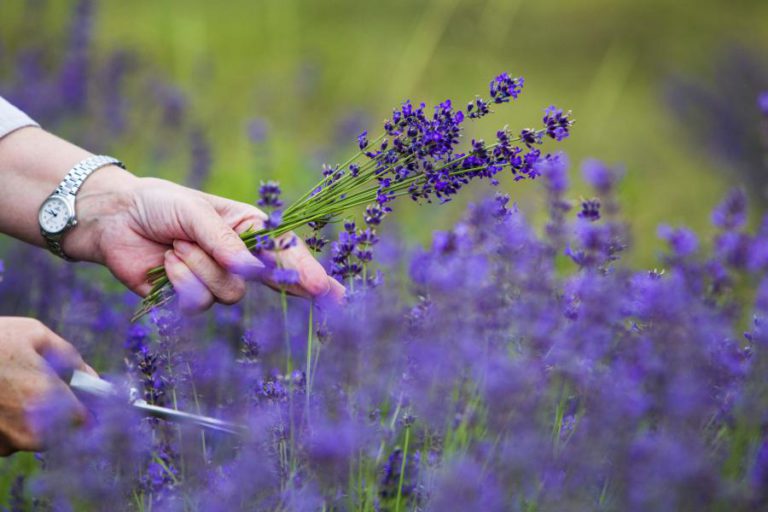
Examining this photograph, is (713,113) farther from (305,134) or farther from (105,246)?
(105,246)

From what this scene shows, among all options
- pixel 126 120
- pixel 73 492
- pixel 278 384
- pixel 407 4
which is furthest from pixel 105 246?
pixel 407 4

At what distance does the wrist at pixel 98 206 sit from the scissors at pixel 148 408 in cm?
56

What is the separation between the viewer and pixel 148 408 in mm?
1555

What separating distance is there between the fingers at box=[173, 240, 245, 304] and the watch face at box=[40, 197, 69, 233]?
0.34 meters

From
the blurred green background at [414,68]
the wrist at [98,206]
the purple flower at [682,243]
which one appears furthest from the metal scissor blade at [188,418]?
the blurred green background at [414,68]

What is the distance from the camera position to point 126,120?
440 centimetres

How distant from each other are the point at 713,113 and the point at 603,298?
4110 mm

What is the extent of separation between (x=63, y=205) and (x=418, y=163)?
3.14 ft

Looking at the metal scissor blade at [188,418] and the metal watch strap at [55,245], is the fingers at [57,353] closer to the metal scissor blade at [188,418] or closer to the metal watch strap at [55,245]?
the metal scissor blade at [188,418]

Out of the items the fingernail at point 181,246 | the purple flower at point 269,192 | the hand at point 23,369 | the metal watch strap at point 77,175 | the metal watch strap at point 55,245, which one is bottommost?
the hand at point 23,369

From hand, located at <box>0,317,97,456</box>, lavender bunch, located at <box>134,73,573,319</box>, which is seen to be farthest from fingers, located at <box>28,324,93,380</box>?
lavender bunch, located at <box>134,73,573,319</box>

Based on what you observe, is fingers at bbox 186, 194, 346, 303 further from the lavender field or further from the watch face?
the watch face

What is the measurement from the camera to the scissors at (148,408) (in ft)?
4.99

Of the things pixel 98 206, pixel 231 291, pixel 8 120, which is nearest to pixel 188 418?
pixel 231 291
